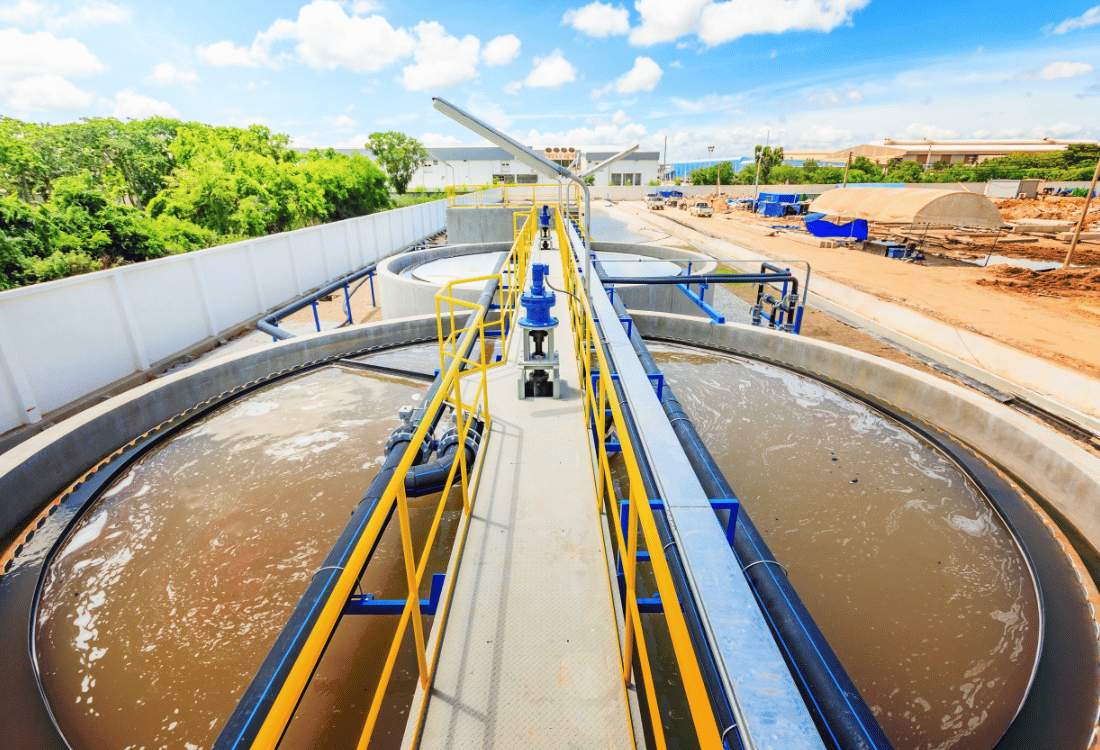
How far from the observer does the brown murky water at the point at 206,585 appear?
323cm

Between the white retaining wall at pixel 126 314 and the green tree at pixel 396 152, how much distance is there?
30018 millimetres

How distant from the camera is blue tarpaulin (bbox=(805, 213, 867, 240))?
24484mm

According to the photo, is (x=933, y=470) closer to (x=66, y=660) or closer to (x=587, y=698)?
(x=587, y=698)

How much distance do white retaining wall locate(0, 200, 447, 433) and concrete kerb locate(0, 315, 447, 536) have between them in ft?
4.89

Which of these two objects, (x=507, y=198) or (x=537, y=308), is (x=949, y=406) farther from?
(x=507, y=198)

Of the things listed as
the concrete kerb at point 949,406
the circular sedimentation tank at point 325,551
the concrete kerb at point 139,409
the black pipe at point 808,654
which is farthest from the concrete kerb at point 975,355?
the black pipe at point 808,654

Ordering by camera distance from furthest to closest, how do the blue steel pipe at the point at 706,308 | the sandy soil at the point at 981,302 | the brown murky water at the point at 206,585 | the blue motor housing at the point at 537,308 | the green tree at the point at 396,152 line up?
the green tree at the point at 396,152 → the sandy soil at the point at 981,302 → the blue steel pipe at the point at 706,308 → the blue motor housing at the point at 537,308 → the brown murky water at the point at 206,585

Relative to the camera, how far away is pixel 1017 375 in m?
9.14

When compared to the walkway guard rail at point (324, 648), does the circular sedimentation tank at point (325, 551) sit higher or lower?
lower

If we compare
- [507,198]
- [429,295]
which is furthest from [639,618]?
[507,198]

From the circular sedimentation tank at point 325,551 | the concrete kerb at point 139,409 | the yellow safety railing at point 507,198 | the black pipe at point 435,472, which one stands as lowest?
the circular sedimentation tank at point 325,551

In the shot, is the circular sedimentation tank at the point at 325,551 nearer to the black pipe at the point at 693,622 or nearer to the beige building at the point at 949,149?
the black pipe at the point at 693,622

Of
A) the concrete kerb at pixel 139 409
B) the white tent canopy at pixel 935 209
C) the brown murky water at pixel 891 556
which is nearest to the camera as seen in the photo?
the brown murky water at pixel 891 556

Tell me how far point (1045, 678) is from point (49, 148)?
126ft
